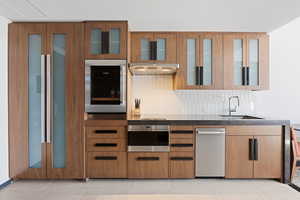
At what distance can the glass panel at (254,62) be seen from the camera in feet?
12.8

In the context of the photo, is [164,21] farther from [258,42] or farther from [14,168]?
[14,168]

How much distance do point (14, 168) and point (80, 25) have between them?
2.20 m

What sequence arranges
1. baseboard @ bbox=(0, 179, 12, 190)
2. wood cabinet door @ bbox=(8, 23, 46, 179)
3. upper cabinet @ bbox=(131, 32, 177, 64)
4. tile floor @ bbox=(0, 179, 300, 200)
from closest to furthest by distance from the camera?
tile floor @ bbox=(0, 179, 300, 200)
baseboard @ bbox=(0, 179, 12, 190)
wood cabinet door @ bbox=(8, 23, 46, 179)
upper cabinet @ bbox=(131, 32, 177, 64)

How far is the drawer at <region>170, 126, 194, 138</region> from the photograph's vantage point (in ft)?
11.4

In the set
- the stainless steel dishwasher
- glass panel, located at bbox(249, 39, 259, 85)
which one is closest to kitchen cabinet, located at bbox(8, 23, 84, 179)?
the stainless steel dishwasher

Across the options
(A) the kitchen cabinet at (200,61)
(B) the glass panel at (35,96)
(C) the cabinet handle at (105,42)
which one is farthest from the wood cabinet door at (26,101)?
(A) the kitchen cabinet at (200,61)

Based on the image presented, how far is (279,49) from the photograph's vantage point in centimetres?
432

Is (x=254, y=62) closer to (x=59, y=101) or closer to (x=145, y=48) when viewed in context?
(x=145, y=48)

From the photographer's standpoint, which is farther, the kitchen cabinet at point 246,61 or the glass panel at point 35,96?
the kitchen cabinet at point 246,61

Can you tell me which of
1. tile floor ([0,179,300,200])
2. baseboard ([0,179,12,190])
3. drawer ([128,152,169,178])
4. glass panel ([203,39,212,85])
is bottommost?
tile floor ([0,179,300,200])

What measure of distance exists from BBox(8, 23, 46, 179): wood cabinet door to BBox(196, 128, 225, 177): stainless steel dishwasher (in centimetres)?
217

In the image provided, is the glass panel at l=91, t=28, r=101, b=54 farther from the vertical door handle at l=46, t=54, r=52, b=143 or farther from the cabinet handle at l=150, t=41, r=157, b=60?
the cabinet handle at l=150, t=41, r=157, b=60

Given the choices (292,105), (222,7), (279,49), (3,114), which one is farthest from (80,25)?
(292,105)

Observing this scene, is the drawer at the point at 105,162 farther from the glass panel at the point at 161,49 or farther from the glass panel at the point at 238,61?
the glass panel at the point at 238,61
